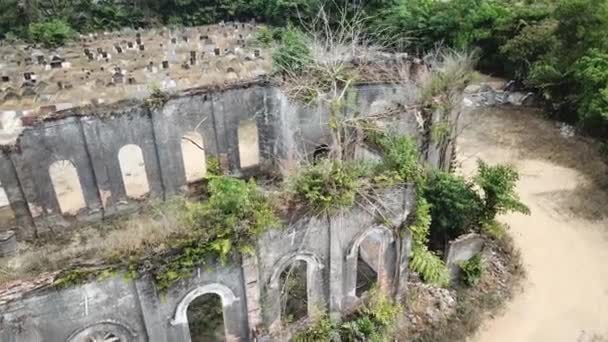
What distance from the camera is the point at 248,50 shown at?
23.1 m

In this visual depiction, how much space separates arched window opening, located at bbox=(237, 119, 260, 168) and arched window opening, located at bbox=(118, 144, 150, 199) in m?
3.76

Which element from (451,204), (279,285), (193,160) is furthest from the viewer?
(193,160)

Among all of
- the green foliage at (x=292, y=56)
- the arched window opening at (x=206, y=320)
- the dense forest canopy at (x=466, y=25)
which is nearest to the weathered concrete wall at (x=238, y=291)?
the arched window opening at (x=206, y=320)

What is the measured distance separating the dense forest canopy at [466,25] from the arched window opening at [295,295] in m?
13.3

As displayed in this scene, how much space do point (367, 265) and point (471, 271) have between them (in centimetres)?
301

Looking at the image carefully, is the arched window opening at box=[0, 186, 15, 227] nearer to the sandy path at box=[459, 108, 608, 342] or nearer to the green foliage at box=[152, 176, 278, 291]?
the green foliage at box=[152, 176, 278, 291]

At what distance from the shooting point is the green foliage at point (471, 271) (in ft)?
49.0

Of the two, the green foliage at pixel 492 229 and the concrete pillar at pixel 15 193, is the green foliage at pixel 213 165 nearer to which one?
the concrete pillar at pixel 15 193

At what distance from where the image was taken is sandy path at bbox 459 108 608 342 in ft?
46.2

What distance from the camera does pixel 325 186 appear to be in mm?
10844

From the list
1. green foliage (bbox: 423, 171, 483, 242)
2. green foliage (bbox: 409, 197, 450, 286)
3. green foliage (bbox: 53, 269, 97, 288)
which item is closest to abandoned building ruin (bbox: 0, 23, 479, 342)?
green foliage (bbox: 53, 269, 97, 288)

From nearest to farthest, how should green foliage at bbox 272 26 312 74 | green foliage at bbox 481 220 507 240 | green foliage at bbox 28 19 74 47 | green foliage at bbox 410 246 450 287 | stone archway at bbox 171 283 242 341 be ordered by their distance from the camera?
stone archway at bbox 171 283 242 341 < green foliage at bbox 410 246 450 287 < green foliage at bbox 481 220 507 240 < green foliage at bbox 272 26 312 74 < green foliage at bbox 28 19 74 47

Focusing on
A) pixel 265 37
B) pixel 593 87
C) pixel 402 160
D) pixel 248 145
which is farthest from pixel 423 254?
pixel 265 37

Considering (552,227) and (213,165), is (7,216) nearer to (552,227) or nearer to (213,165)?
(213,165)
